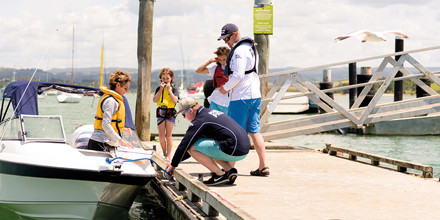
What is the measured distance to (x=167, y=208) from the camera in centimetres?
687

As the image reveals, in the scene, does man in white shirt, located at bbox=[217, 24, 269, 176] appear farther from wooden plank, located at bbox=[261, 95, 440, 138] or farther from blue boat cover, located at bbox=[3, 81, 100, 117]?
wooden plank, located at bbox=[261, 95, 440, 138]

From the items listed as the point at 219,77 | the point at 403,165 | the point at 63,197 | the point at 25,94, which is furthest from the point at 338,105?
the point at 63,197

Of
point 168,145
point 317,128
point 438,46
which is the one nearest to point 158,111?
point 168,145

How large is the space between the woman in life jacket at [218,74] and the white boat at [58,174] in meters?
1.25

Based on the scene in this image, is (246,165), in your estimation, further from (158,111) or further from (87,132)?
(87,132)

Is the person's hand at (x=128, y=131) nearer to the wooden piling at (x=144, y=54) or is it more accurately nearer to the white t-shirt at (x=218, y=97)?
the white t-shirt at (x=218, y=97)

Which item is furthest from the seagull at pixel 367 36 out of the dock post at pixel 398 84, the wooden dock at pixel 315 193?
the wooden dock at pixel 315 193

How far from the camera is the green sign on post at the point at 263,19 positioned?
999 cm

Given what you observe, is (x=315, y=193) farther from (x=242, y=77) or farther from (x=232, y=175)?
(x=242, y=77)

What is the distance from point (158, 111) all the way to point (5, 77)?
2.17m

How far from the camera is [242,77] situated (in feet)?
20.3

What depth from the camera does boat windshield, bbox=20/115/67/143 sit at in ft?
21.1

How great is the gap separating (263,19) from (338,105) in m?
2.73

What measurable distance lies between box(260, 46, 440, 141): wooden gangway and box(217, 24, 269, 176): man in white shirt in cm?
384
